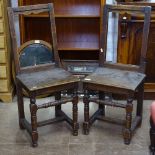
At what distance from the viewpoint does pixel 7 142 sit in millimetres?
2664

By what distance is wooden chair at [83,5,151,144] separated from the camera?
8.21 ft

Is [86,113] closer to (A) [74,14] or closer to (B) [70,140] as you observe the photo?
(B) [70,140]

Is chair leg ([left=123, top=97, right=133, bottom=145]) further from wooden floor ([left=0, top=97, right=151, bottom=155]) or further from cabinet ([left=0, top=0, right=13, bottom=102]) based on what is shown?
cabinet ([left=0, top=0, right=13, bottom=102])

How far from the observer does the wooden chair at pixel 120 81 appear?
8.21ft

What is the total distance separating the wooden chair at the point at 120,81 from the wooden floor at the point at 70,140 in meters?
0.08

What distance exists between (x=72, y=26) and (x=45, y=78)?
1099mm

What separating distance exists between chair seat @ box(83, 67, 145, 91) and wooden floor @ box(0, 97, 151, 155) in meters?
0.47

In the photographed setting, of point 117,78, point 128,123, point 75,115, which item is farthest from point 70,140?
point 117,78

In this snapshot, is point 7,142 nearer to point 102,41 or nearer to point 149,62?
point 102,41

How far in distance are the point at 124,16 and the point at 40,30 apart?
3.24 ft

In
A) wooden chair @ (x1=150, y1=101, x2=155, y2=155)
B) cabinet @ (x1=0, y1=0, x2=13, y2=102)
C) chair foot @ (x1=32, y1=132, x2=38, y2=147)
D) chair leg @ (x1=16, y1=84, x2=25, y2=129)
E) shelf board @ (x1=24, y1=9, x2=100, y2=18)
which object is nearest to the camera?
wooden chair @ (x1=150, y1=101, x2=155, y2=155)

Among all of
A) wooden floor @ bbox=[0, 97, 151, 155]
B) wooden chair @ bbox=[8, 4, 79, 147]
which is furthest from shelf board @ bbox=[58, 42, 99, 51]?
wooden floor @ bbox=[0, 97, 151, 155]

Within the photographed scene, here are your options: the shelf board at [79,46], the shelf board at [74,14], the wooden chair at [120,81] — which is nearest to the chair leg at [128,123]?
the wooden chair at [120,81]

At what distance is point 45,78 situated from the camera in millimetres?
2600
